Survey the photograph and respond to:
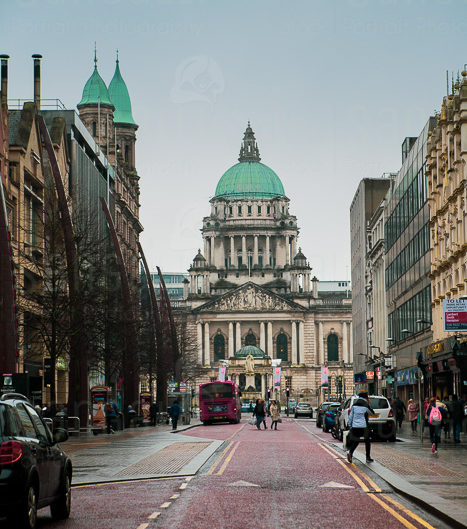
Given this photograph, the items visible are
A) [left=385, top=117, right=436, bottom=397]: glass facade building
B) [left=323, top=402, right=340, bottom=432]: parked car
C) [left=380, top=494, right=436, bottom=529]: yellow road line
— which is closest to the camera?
[left=380, top=494, right=436, bottom=529]: yellow road line

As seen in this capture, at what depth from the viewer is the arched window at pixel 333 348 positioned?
595ft

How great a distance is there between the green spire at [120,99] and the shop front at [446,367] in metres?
61.6

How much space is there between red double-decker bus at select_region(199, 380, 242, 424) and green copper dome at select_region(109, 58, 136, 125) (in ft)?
146

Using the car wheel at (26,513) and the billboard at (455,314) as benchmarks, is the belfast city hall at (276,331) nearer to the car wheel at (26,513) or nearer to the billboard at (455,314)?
the billboard at (455,314)

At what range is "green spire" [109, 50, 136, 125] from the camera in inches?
4402

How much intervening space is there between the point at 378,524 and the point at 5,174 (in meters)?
37.9

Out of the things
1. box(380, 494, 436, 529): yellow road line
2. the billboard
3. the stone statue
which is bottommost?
box(380, 494, 436, 529): yellow road line

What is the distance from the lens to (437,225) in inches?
2103

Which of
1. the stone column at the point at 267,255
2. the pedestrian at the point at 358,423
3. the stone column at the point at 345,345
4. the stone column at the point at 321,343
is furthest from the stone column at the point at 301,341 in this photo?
the pedestrian at the point at 358,423

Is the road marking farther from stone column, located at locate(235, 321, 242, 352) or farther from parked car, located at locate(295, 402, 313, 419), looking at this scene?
stone column, located at locate(235, 321, 242, 352)

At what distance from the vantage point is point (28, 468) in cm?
1345

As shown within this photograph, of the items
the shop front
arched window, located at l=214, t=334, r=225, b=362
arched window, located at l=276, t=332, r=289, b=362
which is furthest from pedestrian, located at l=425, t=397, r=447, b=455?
arched window, located at l=276, t=332, r=289, b=362

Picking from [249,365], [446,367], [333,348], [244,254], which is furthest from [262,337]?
[446,367]

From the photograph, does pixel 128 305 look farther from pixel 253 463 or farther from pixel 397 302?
pixel 253 463
